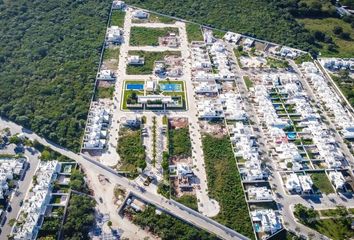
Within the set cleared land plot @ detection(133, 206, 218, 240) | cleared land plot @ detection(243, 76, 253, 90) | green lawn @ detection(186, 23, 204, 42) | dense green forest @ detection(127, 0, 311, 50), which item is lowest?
cleared land plot @ detection(133, 206, 218, 240)

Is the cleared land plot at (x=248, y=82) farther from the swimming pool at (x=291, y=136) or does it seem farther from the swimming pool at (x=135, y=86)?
the swimming pool at (x=135, y=86)

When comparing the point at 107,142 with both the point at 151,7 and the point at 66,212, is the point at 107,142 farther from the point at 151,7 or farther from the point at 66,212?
the point at 151,7

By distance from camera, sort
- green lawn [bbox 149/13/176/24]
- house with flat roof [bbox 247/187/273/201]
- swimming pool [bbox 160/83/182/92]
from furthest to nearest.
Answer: green lawn [bbox 149/13/176/24] → swimming pool [bbox 160/83/182/92] → house with flat roof [bbox 247/187/273/201]

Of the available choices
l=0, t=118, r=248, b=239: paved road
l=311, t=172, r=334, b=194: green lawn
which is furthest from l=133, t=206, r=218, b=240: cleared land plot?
l=311, t=172, r=334, b=194: green lawn

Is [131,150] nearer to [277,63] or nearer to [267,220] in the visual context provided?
[267,220]

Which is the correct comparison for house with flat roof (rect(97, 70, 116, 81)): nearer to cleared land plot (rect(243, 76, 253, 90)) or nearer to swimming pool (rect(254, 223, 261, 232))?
cleared land plot (rect(243, 76, 253, 90))

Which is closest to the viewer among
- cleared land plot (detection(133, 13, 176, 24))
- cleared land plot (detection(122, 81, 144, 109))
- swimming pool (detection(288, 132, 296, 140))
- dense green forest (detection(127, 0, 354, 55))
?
swimming pool (detection(288, 132, 296, 140))

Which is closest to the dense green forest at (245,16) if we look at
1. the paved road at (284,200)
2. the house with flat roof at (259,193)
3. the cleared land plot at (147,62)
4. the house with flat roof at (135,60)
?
the cleared land plot at (147,62)
